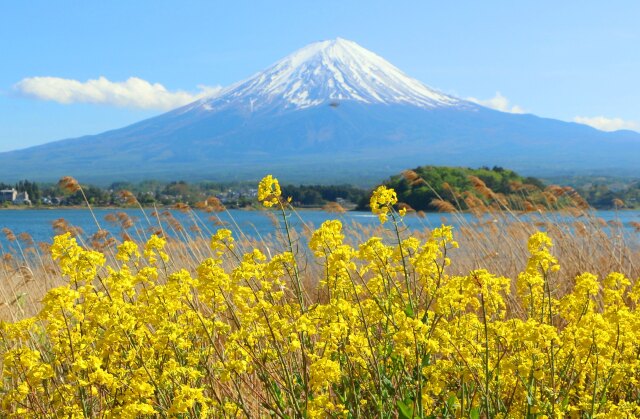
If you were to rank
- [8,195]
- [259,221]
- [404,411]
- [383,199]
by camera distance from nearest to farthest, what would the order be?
1. [404,411]
2. [383,199]
3. [259,221]
4. [8,195]

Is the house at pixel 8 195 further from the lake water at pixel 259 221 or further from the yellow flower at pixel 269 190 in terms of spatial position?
the yellow flower at pixel 269 190

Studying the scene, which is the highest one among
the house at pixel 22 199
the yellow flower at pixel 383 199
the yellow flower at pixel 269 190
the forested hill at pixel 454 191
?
the yellow flower at pixel 269 190

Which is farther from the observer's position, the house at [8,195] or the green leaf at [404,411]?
the house at [8,195]

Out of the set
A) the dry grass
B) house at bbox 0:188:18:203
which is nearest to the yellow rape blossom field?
the dry grass

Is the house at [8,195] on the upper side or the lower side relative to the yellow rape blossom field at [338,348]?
lower

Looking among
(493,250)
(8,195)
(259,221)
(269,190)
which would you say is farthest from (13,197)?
(269,190)

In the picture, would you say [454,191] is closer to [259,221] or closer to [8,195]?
[259,221]

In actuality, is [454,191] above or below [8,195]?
above

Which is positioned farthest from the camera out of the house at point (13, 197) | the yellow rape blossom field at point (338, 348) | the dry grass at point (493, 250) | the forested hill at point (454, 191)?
the house at point (13, 197)

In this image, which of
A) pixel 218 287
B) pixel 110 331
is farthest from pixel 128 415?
pixel 218 287

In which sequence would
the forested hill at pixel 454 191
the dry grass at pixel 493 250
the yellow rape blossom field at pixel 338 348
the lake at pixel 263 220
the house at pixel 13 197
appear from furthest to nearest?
1. the house at pixel 13 197
2. the forested hill at pixel 454 191
3. the lake at pixel 263 220
4. the dry grass at pixel 493 250
5. the yellow rape blossom field at pixel 338 348

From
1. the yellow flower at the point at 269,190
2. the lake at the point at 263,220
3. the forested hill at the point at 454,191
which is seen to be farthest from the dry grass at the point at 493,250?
the yellow flower at the point at 269,190

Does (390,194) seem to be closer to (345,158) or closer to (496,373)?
(496,373)

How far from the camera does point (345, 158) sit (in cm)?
19112
